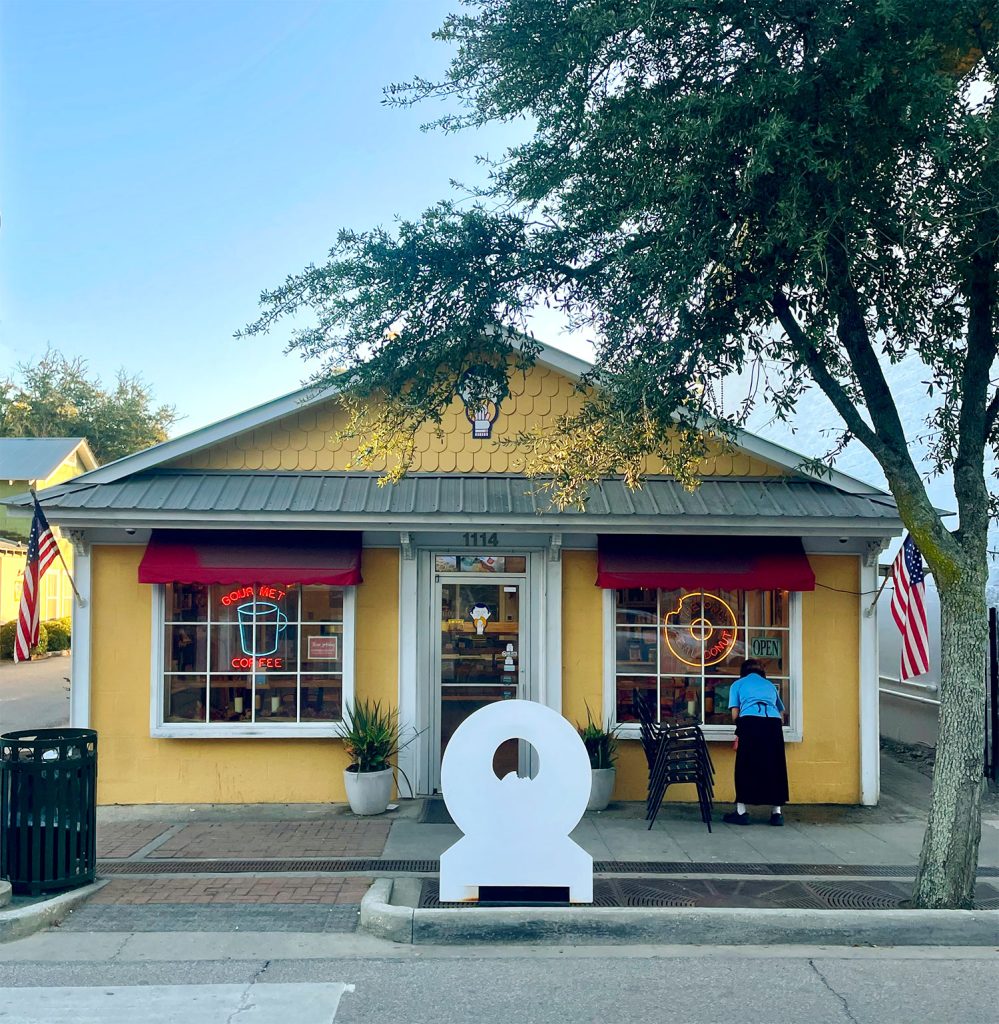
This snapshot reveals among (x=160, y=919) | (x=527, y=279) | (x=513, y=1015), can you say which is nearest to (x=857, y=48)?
(x=527, y=279)

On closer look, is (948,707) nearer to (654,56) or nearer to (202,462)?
(654,56)

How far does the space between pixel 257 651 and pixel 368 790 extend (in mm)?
1857

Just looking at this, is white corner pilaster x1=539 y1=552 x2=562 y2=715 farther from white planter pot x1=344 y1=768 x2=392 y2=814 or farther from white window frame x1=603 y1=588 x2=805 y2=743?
white planter pot x1=344 y1=768 x2=392 y2=814

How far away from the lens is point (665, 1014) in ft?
16.5

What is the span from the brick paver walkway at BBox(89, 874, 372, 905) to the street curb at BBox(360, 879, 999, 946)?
789mm

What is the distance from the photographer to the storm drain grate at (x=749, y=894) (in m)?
6.64

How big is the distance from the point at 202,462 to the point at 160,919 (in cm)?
501

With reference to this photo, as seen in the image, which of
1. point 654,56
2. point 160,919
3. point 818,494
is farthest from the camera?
point 818,494

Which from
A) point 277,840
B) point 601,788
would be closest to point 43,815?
point 277,840

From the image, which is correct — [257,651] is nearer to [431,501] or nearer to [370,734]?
[370,734]

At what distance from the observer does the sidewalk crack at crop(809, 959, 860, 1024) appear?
197 inches

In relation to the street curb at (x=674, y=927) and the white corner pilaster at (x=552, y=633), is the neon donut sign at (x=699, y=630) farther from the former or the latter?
the street curb at (x=674, y=927)

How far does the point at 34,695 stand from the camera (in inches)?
770

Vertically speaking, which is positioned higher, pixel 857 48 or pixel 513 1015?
pixel 857 48
